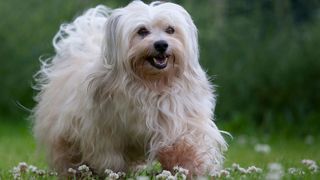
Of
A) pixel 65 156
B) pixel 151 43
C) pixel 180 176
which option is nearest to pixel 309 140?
pixel 65 156

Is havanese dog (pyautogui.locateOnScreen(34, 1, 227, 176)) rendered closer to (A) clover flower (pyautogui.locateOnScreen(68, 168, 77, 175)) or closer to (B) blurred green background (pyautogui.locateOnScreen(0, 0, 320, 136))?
(A) clover flower (pyautogui.locateOnScreen(68, 168, 77, 175))

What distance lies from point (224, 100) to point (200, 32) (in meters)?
1.11

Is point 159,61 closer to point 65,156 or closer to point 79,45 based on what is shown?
point 65,156

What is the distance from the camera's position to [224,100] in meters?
12.3

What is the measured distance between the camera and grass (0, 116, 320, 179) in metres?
7.31

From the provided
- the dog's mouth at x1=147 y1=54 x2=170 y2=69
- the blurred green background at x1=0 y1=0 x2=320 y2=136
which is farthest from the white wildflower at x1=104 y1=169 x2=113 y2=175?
the blurred green background at x1=0 y1=0 x2=320 y2=136

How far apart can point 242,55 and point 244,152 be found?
10.2ft

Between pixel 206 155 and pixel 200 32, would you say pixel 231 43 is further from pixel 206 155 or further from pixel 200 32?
pixel 206 155

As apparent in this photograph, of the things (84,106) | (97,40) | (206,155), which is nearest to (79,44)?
(97,40)

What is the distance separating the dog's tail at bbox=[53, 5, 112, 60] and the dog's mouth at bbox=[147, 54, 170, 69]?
3.77ft

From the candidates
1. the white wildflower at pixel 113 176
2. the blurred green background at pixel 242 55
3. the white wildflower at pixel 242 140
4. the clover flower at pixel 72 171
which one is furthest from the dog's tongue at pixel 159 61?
the blurred green background at pixel 242 55

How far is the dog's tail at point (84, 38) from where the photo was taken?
7539 mm

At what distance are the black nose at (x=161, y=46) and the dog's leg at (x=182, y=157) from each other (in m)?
0.66

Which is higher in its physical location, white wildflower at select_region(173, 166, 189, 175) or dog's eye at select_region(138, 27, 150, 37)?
dog's eye at select_region(138, 27, 150, 37)
